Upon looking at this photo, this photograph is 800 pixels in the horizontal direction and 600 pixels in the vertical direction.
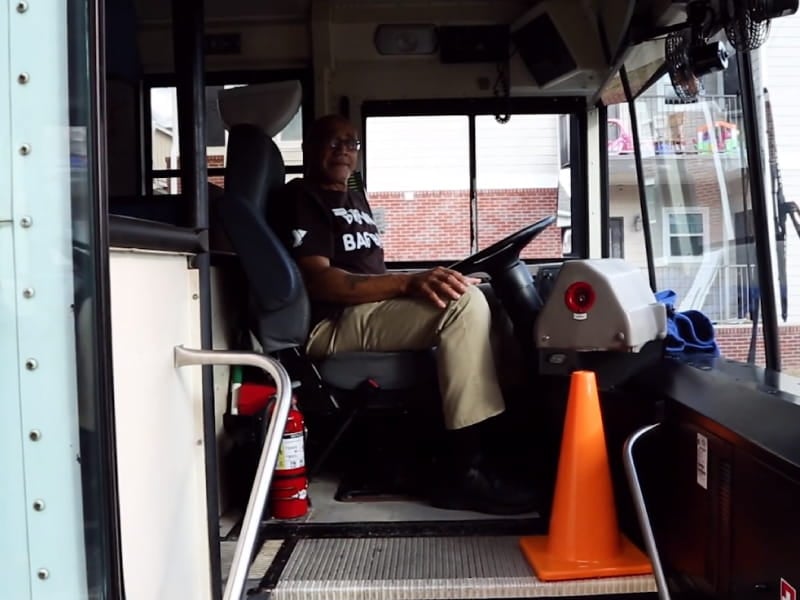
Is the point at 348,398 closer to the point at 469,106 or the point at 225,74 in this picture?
the point at 469,106

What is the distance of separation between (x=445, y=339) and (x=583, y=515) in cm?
63

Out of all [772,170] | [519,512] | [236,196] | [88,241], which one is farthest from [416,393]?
[88,241]

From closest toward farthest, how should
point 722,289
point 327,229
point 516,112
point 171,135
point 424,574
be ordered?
point 424,574 → point 327,229 → point 722,289 → point 171,135 → point 516,112

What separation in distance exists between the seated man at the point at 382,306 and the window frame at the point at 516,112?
86 cm

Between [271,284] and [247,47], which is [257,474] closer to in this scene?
[271,284]

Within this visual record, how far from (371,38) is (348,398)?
1937mm

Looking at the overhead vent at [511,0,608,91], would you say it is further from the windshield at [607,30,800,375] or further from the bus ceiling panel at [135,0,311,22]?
the bus ceiling panel at [135,0,311,22]

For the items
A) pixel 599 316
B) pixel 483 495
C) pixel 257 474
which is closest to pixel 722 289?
pixel 599 316

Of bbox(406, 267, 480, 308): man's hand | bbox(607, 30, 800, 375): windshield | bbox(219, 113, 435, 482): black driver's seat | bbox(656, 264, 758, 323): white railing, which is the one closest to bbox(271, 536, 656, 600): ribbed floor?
bbox(219, 113, 435, 482): black driver's seat

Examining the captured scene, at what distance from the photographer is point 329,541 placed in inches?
75.7

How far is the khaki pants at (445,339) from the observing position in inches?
80.4

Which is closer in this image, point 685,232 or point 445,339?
point 445,339

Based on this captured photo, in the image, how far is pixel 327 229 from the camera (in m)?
2.43

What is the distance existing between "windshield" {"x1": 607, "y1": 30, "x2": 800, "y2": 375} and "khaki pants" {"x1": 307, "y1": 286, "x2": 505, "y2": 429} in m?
0.85
